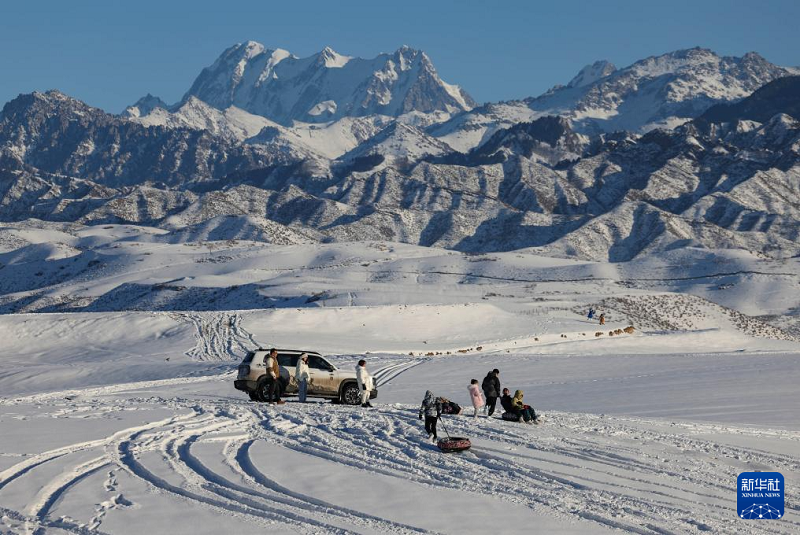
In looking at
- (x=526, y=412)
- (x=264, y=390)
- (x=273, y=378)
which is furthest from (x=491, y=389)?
(x=264, y=390)

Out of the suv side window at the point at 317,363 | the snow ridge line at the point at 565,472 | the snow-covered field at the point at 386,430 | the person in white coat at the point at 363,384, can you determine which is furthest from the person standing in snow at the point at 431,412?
the suv side window at the point at 317,363

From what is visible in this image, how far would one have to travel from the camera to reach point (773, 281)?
12512cm

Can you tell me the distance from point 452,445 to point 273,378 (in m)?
9.66

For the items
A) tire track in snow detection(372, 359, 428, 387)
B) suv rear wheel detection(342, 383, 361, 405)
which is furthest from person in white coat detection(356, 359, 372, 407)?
tire track in snow detection(372, 359, 428, 387)

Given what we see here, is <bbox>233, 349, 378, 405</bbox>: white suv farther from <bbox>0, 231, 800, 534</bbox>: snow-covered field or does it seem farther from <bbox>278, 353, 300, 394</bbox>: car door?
<bbox>0, 231, 800, 534</bbox>: snow-covered field

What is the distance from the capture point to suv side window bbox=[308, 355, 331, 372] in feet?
90.5

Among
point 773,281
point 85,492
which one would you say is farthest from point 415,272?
point 85,492

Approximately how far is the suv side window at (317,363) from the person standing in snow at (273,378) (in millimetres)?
1250

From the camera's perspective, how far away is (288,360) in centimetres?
2816

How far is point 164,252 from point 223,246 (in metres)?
10.0

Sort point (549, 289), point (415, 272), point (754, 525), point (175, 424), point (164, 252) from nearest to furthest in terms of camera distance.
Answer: point (754, 525), point (175, 424), point (549, 289), point (415, 272), point (164, 252)

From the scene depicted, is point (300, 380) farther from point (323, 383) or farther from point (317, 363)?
point (317, 363)

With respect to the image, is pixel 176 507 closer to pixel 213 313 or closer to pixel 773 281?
pixel 213 313

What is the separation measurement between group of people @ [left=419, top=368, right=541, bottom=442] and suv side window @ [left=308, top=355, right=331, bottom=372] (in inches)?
186
